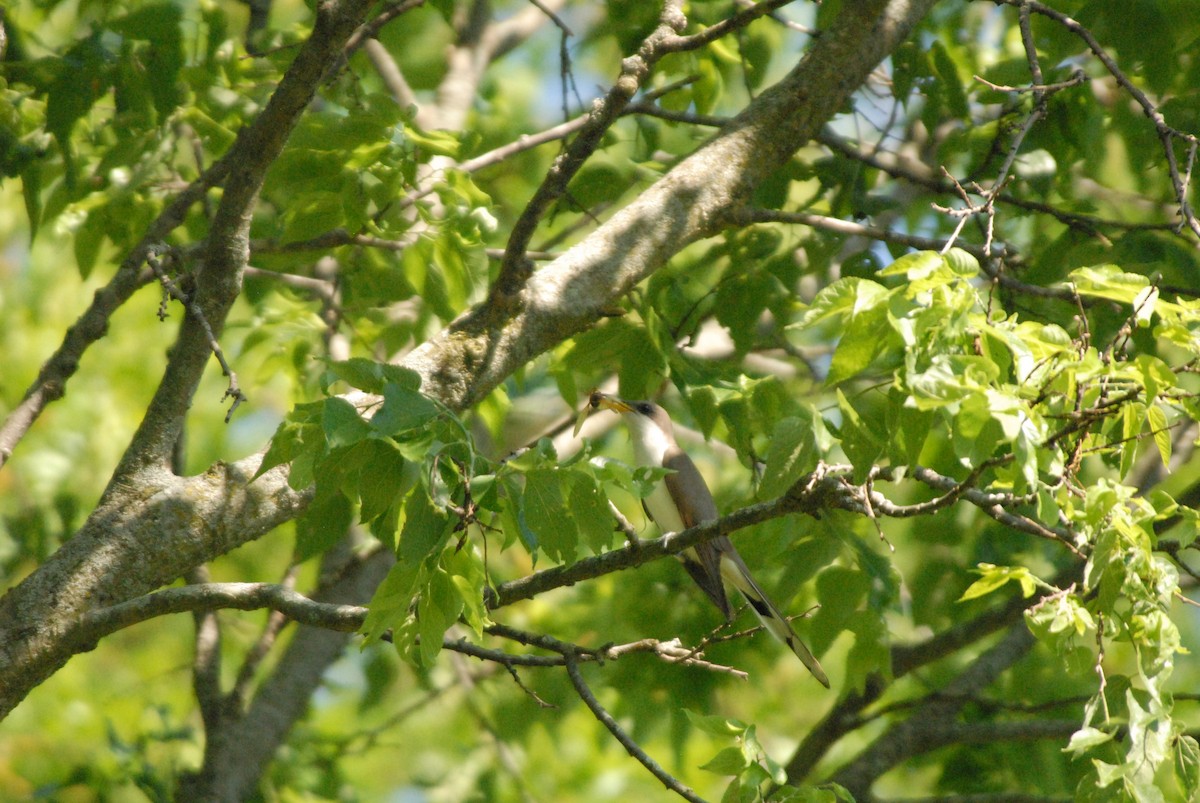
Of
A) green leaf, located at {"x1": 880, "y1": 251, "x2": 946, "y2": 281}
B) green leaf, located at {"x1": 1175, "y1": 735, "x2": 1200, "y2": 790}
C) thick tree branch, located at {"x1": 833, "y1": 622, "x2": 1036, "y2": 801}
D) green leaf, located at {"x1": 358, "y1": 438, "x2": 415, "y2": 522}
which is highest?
green leaf, located at {"x1": 358, "y1": 438, "x2": 415, "y2": 522}

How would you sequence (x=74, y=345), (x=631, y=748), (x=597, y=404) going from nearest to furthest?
1. (x=631, y=748)
2. (x=74, y=345)
3. (x=597, y=404)

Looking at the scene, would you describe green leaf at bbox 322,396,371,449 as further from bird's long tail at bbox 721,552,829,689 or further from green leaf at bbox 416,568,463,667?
bird's long tail at bbox 721,552,829,689

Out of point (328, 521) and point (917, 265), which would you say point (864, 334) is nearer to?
point (917, 265)

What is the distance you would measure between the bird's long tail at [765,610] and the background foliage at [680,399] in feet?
0.36

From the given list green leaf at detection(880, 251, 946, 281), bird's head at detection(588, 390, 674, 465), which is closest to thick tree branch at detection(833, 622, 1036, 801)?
bird's head at detection(588, 390, 674, 465)

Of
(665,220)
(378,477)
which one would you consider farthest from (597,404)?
(378,477)

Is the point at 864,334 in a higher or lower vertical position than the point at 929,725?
higher

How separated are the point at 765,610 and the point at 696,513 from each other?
0.80m

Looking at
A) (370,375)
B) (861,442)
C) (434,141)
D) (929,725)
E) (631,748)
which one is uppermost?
(434,141)

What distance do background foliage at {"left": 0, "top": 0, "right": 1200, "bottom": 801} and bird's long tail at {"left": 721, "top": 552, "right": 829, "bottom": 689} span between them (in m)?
0.11

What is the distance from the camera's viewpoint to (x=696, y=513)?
508 cm

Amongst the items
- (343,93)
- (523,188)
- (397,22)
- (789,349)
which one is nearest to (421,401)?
(343,93)

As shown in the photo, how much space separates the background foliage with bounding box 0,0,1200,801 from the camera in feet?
7.38

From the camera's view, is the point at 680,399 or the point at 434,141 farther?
the point at 680,399
